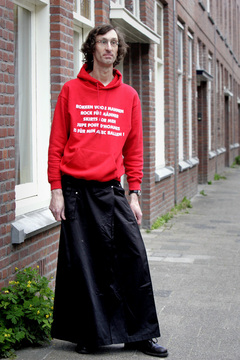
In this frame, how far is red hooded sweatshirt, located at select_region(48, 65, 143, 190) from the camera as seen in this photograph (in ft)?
14.6

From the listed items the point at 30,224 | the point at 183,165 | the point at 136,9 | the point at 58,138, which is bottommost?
the point at 30,224

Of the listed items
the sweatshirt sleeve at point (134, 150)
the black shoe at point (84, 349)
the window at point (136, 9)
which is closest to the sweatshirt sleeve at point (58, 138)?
the sweatshirt sleeve at point (134, 150)

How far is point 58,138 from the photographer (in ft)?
14.6

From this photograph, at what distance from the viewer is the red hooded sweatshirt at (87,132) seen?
445cm

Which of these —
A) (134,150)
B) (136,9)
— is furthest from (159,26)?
(134,150)

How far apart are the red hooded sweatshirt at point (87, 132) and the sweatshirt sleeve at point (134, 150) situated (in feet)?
0.33

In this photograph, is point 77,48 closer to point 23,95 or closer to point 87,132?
point 23,95

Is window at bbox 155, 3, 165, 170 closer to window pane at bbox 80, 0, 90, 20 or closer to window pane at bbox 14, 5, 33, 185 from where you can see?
window pane at bbox 80, 0, 90, 20

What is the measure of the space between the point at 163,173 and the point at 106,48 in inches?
284

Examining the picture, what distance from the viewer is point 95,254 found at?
4.55 metres

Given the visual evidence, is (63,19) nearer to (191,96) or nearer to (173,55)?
(173,55)

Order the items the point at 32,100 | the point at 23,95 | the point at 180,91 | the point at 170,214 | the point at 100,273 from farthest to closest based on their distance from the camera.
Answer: the point at 180,91 → the point at 170,214 → the point at 32,100 → the point at 23,95 → the point at 100,273

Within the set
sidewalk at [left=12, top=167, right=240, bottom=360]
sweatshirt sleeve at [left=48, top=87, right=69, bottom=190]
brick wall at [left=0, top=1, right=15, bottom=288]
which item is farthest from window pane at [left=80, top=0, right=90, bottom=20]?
sweatshirt sleeve at [left=48, top=87, right=69, bottom=190]

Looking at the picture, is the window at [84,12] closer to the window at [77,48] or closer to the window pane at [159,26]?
the window at [77,48]
